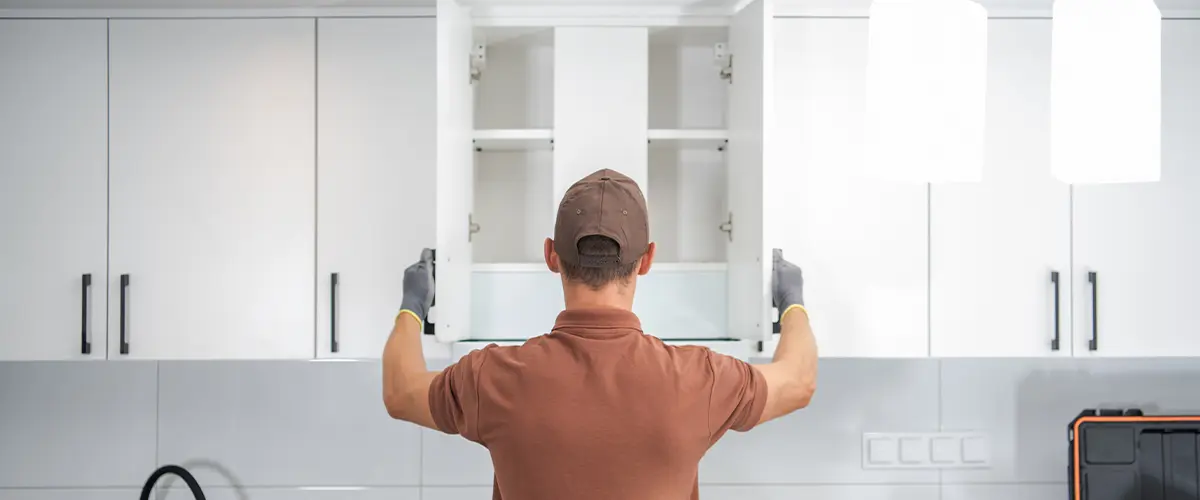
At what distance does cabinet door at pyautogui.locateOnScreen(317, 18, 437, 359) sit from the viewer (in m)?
1.61

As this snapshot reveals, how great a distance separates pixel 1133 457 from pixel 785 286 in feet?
3.28

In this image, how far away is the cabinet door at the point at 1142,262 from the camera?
5.28ft

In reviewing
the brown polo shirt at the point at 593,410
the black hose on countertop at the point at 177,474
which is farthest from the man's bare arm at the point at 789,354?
the black hose on countertop at the point at 177,474

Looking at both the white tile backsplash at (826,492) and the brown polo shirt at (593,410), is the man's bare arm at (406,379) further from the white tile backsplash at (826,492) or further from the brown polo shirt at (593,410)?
the white tile backsplash at (826,492)

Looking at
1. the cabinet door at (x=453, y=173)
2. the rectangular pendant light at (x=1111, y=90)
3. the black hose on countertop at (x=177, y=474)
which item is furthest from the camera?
the black hose on countertop at (x=177, y=474)

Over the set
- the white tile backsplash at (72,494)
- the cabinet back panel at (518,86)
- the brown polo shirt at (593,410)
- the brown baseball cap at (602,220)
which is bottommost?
the white tile backsplash at (72,494)

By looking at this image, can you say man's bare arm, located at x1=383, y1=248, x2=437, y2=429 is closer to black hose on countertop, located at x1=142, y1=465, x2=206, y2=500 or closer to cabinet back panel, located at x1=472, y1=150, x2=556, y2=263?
cabinet back panel, located at x1=472, y1=150, x2=556, y2=263

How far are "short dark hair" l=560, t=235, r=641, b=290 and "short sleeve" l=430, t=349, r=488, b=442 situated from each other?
0.55 ft

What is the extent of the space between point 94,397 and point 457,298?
3.74 ft

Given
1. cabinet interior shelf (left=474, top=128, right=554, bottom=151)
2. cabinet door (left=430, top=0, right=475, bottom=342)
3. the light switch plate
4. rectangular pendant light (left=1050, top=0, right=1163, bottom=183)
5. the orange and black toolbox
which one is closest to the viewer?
rectangular pendant light (left=1050, top=0, right=1163, bottom=183)

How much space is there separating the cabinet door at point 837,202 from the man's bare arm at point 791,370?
25cm

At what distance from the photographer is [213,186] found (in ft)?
5.27

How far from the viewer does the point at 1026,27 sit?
1615mm

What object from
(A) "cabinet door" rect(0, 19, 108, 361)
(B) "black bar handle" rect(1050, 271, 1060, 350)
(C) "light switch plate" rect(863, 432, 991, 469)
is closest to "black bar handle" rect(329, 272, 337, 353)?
(A) "cabinet door" rect(0, 19, 108, 361)
